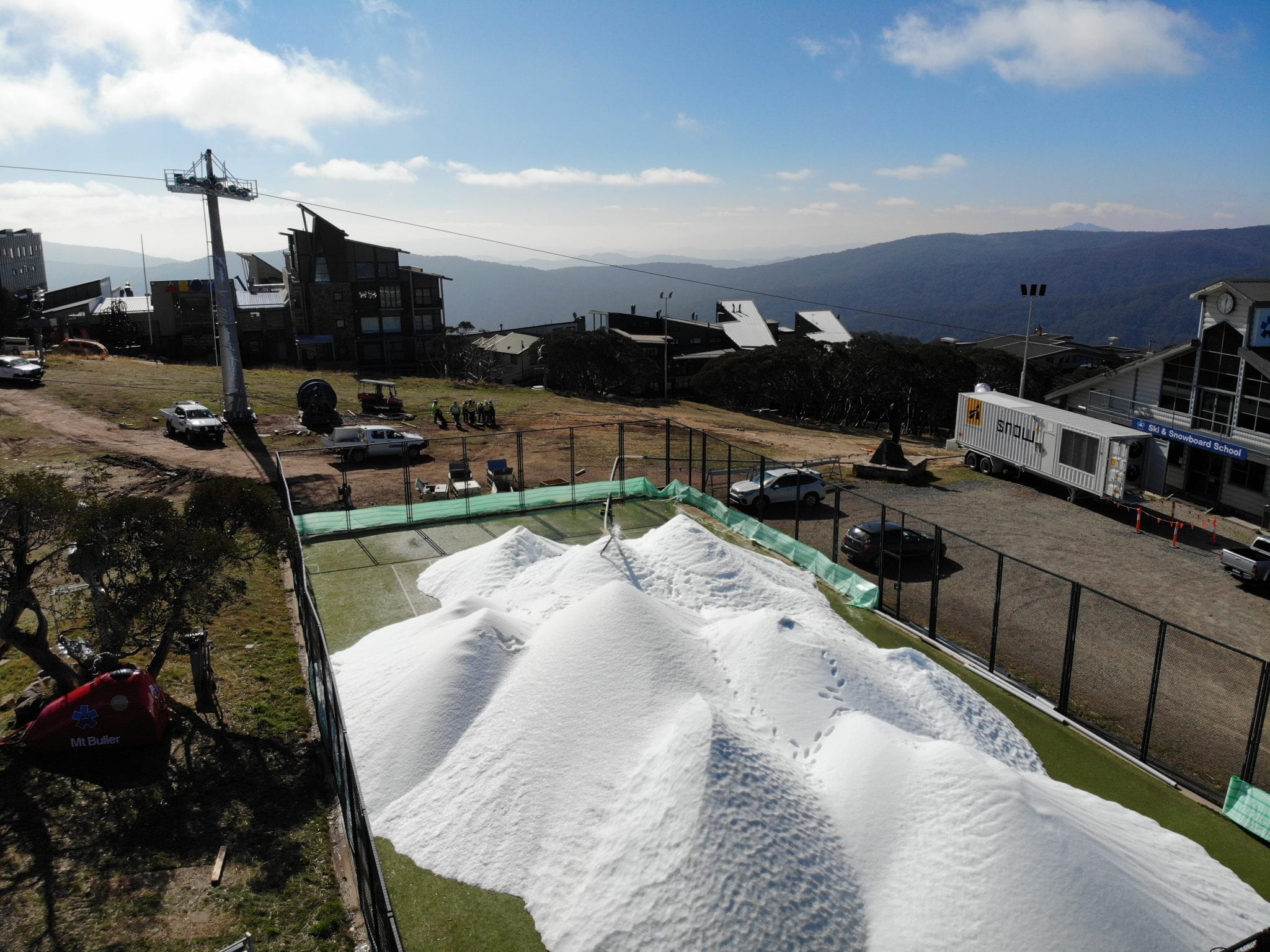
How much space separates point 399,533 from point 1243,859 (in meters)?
21.8

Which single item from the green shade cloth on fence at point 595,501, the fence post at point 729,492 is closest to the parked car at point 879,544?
the green shade cloth on fence at point 595,501

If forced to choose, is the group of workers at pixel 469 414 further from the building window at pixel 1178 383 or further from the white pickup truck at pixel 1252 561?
the building window at pixel 1178 383

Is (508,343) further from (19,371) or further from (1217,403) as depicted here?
(1217,403)

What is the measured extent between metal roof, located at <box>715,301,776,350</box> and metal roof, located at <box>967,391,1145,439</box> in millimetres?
55803

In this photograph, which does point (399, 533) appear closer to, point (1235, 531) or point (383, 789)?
point (383, 789)

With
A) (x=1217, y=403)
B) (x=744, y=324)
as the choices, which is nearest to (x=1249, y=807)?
(x=1217, y=403)

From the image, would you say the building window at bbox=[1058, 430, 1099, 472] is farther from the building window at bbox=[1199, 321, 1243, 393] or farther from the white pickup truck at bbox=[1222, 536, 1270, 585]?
the building window at bbox=[1199, 321, 1243, 393]

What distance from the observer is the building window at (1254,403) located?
31484mm

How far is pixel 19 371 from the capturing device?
4159cm

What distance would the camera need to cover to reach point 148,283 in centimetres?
7194

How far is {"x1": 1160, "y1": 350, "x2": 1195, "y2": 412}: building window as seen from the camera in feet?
115

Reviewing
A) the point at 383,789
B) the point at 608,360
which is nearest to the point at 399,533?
the point at 383,789

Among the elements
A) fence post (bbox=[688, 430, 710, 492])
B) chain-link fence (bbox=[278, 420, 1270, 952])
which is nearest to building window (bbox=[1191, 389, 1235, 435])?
chain-link fence (bbox=[278, 420, 1270, 952])

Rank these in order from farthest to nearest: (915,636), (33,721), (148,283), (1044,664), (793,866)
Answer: (148,283) → (915,636) → (1044,664) → (33,721) → (793,866)
